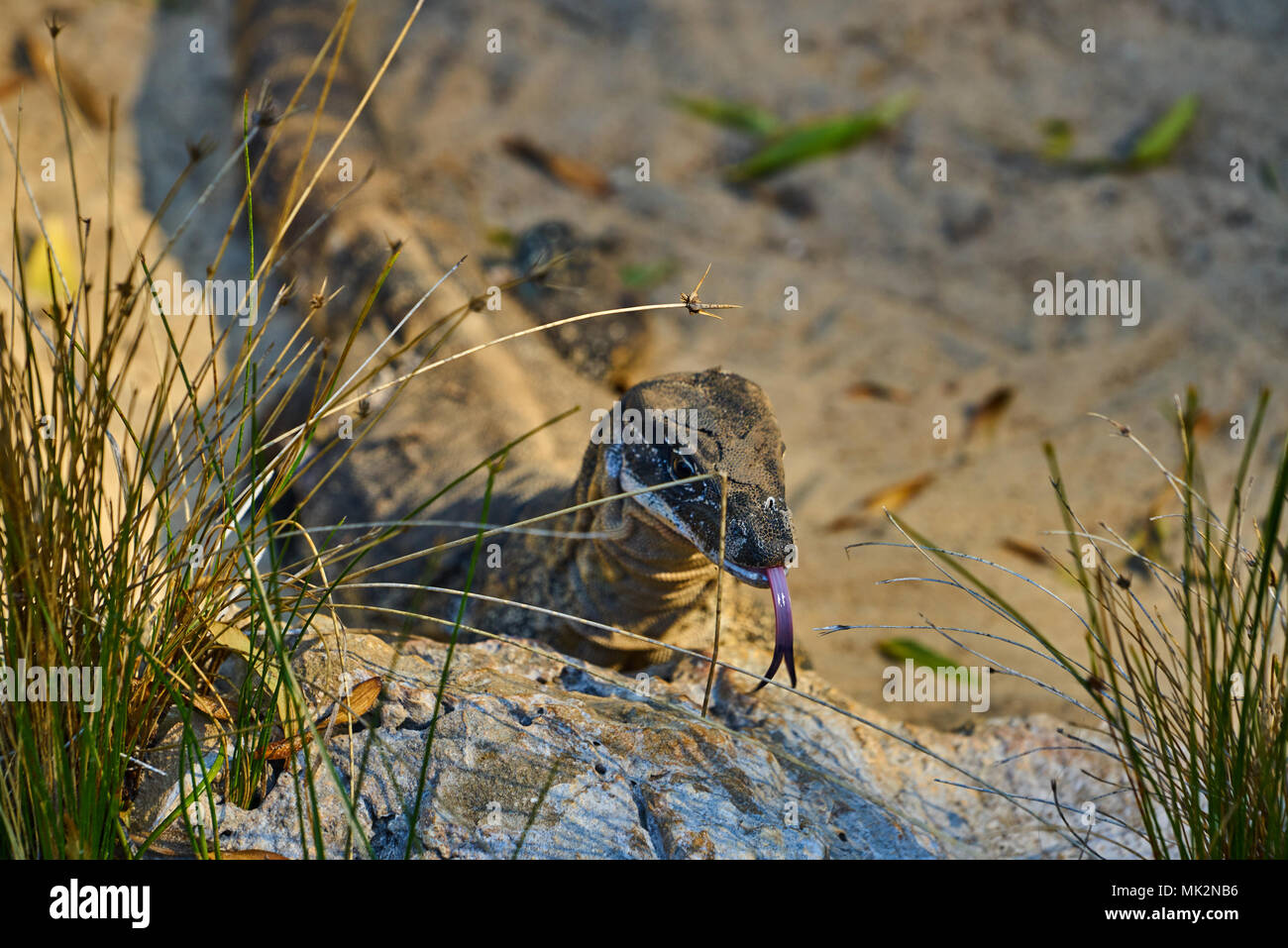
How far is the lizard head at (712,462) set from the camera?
267 cm

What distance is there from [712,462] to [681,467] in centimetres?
12

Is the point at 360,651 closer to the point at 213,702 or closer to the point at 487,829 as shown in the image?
the point at 213,702

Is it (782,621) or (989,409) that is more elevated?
(989,409)

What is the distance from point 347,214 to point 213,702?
11.8 ft

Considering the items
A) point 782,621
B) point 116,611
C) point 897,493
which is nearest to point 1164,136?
point 897,493

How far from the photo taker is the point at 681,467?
296 centimetres

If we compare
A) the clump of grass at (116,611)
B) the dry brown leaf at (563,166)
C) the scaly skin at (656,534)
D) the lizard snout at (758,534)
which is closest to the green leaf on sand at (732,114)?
the dry brown leaf at (563,166)

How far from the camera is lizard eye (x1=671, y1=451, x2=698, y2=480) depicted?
2.91 meters

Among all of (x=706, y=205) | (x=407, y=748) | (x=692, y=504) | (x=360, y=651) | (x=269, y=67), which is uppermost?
(x=269, y=67)

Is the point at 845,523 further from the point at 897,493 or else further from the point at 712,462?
the point at 712,462

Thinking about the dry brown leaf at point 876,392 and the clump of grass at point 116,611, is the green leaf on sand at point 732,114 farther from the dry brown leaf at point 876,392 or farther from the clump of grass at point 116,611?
the clump of grass at point 116,611

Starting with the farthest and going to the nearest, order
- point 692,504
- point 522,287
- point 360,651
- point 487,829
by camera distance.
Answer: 1. point 522,287
2. point 692,504
3. point 360,651
4. point 487,829

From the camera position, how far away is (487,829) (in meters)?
2.14

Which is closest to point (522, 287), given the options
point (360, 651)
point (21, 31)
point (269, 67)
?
point (269, 67)
